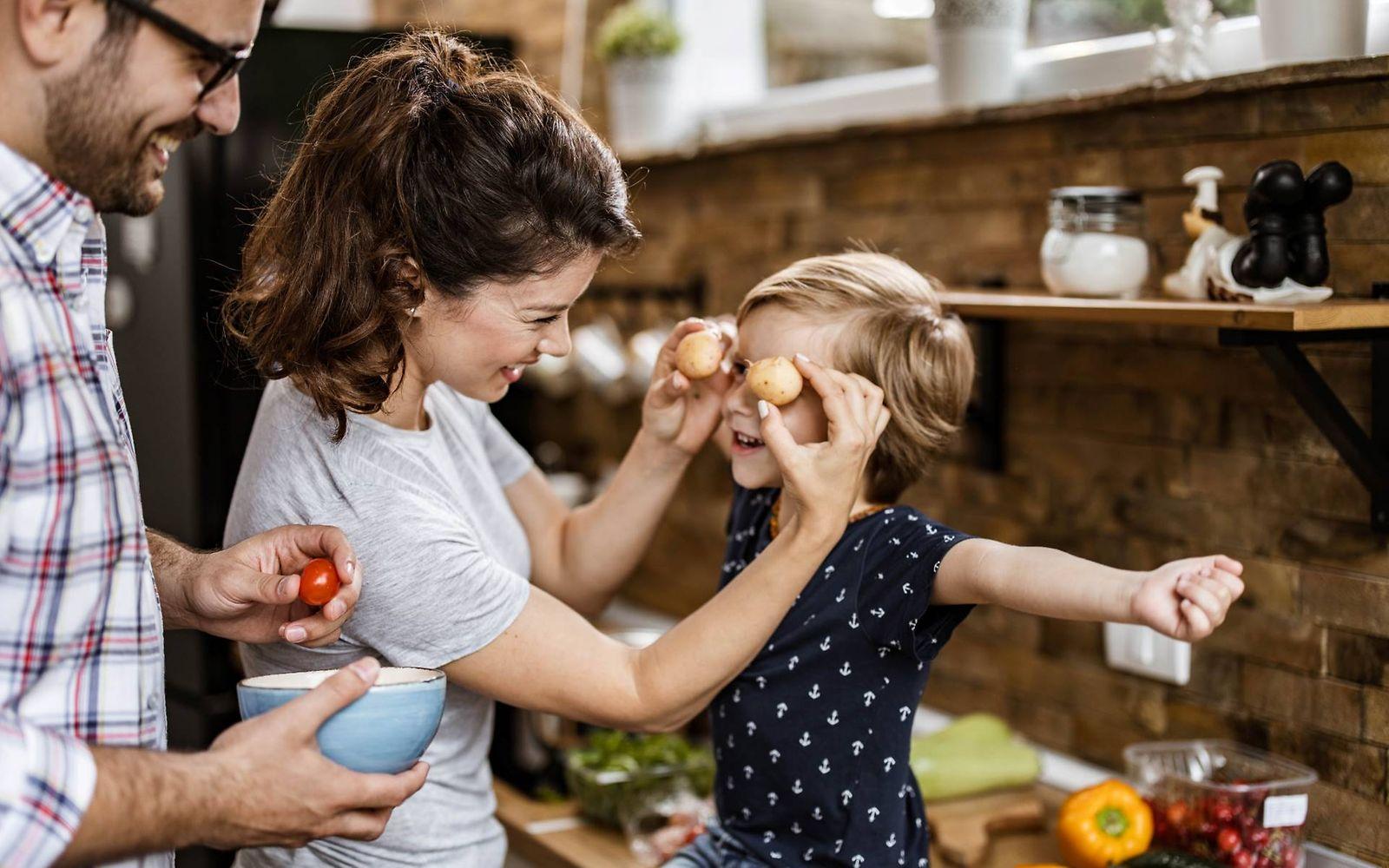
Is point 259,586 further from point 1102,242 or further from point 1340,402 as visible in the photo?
point 1340,402

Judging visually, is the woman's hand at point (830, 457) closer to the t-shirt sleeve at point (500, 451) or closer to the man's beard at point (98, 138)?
the t-shirt sleeve at point (500, 451)

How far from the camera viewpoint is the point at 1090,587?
117 cm

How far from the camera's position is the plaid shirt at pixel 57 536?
97 cm

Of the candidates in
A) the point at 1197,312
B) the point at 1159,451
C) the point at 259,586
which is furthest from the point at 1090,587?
the point at 259,586

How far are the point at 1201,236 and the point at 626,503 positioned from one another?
0.76 m

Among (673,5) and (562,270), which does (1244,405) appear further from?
(673,5)

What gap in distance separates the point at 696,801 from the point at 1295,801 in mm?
818

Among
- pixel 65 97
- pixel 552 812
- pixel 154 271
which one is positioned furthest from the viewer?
A: pixel 154 271

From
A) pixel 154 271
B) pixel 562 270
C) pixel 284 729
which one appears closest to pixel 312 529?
pixel 284 729

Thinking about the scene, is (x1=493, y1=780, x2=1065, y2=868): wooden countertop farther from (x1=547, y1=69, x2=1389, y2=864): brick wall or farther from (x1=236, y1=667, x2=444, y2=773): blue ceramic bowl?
(x1=236, y1=667, x2=444, y2=773): blue ceramic bowl

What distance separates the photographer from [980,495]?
208 centimetres

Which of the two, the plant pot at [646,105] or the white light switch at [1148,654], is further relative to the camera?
the plant pot at [646,105]

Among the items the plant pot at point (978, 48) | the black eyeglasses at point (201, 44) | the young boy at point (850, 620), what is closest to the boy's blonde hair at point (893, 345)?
the young boy at point (850, 620)

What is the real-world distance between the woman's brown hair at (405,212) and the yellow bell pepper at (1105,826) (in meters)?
0.90
